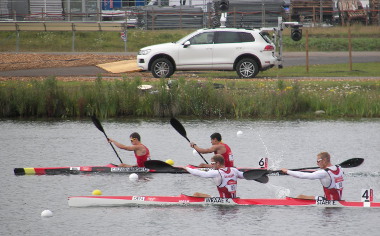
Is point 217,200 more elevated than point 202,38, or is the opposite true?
point 202,38

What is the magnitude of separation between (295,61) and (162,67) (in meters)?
11.2

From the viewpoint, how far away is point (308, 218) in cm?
1727

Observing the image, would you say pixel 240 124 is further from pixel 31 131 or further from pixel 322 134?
pixel 31 131

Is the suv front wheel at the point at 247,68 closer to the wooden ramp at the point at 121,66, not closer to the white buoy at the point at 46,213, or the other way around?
the wooden ramp at the point at 121,66

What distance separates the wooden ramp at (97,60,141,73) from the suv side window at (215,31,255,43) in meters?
5.23

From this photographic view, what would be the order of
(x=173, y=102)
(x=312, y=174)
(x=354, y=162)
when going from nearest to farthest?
(x=312, y=174)
(x=354, y=162)
(x=173, y=102)

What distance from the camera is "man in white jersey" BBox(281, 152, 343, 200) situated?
1730cm

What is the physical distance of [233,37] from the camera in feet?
112

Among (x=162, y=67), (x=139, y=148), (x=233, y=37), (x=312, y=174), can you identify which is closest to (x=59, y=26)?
(x=162, y=67)

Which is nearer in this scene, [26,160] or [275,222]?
[275,222]

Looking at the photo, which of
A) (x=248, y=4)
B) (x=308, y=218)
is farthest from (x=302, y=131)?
(x=248, y=4)

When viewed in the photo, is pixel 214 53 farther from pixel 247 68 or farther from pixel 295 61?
pixel 295 61

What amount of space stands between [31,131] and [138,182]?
8836 mm

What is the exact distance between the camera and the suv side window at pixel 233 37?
112 feet
